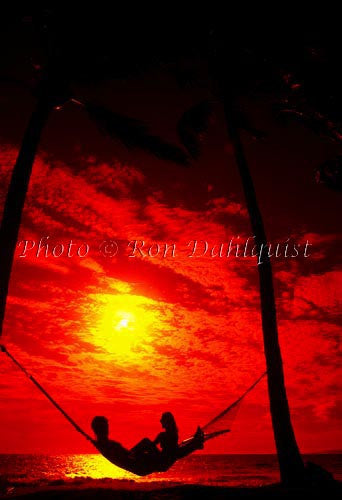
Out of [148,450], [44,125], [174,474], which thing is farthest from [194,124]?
[174,474]

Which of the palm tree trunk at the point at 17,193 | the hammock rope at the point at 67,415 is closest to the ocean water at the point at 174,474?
the hammock rope at the point at 67,415

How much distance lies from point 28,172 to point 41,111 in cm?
102

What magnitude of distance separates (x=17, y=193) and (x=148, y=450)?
458 centimetres

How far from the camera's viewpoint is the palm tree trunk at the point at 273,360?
585cm

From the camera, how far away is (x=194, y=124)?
385 inches

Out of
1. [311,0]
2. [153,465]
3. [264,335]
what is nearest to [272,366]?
[264,335]

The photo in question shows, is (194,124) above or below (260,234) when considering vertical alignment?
above

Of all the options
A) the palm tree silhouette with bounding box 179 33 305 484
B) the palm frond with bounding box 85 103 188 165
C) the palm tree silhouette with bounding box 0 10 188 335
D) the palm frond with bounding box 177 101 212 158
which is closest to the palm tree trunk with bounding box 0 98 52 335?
the palm tree silhouette with bounding box 0 10 188 335

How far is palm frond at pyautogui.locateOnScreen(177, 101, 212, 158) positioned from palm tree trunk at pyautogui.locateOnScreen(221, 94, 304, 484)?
1.63 metres

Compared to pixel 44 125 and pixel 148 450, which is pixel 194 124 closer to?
pixel 44 125

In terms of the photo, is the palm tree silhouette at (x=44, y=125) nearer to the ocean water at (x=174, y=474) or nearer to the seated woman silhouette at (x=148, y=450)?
the seated woman silhouette at (x=148, y=450)

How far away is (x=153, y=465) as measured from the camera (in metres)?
7.00

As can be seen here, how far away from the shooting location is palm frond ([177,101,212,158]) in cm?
970

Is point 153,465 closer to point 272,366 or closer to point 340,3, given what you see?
point 272,366
